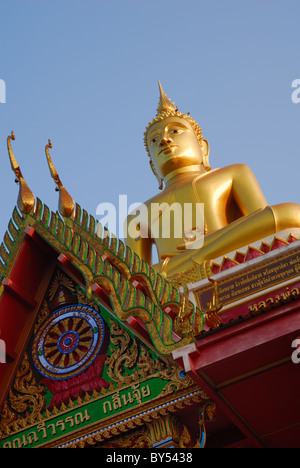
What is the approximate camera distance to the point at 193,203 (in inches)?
399

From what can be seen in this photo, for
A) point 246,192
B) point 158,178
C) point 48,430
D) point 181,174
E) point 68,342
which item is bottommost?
point 48,430

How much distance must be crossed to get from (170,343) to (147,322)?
0.90 ft

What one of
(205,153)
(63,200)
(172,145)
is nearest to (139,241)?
(172,145)

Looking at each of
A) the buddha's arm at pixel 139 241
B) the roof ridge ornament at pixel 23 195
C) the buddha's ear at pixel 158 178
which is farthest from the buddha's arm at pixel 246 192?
the roof ridge ornament at pixel 23 195

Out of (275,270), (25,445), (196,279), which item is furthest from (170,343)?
(196,279)

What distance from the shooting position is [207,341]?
187 inches

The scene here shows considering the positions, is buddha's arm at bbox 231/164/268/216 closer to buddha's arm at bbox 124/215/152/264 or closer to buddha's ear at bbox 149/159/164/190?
buddha's ear at bbox 149/159/164/190

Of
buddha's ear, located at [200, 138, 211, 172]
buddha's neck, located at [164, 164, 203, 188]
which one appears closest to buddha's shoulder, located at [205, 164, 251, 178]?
buddha's neck, located at [164, 164, 203, 188]

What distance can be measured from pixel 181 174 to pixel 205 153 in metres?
0.77

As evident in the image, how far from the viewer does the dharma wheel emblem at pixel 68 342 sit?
5957 mm

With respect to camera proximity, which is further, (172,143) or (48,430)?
(172,143)

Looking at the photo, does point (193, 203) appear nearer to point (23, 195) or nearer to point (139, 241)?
point (139, 241)

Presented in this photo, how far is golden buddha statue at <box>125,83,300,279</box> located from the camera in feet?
28.9

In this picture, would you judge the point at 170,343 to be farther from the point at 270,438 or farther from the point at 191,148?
the point at 191,148
